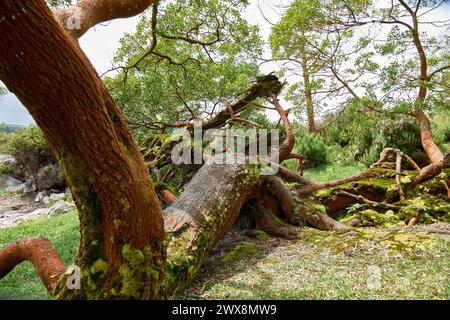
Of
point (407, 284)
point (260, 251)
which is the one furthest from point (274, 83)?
point (407, 284)

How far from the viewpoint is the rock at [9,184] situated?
1328cm

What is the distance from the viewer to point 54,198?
11164 millimetres

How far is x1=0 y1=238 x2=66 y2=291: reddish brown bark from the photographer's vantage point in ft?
6.41

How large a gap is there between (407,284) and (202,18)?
6354mm

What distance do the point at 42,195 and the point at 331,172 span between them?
417 inches

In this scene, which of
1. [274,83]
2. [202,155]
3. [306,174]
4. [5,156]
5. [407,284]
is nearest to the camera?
[407,284]

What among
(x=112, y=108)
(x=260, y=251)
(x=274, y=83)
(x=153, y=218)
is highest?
(x=274, y=83)

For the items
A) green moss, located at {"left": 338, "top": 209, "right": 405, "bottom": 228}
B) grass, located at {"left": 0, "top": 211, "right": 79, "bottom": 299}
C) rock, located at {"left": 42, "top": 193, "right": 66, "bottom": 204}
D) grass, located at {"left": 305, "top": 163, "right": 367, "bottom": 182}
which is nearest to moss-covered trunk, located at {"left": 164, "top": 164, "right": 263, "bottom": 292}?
grass, located at {"left": 0, "top": 211, "right": 79, "bottom": 299}

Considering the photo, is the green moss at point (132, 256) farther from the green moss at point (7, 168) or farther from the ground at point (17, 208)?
the green moss at point (7, 168)

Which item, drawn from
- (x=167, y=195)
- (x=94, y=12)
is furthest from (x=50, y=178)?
(x=94, y=12)

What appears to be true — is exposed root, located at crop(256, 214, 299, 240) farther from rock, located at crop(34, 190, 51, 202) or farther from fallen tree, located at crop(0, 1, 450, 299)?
rock, located at crop(34, 190, 51, 202)

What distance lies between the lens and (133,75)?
8164mm

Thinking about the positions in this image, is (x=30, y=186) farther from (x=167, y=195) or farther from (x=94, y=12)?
(x=94, y=12)
